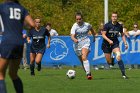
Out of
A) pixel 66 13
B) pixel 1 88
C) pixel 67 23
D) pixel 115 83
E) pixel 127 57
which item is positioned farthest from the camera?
pixel 66 13

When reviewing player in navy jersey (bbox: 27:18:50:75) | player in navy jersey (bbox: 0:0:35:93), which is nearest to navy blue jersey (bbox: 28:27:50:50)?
player in navy jersey (bbox: 27:18:50:75)

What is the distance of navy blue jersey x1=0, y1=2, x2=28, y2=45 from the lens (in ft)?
33.9

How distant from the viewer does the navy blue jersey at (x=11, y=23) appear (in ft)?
33.9

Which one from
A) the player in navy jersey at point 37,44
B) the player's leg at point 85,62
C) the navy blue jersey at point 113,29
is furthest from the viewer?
the player in navy jersey at point 37,44

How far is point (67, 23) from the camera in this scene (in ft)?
141

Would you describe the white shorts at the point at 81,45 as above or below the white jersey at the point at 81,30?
below

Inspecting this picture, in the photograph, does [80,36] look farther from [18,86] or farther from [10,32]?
[10,32]

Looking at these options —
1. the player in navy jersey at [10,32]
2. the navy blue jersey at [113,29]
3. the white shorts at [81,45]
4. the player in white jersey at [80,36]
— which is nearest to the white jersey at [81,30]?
the player in white jersey at [80,36]

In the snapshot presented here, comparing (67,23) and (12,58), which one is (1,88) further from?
(67,23)

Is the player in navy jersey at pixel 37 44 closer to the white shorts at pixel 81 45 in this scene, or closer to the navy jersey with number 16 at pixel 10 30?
the white shorts at pixel 81 45

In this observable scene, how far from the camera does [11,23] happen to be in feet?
34.0

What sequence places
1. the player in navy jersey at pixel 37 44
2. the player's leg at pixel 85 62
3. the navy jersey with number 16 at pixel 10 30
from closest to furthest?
the navy jersey with number 16 at pixel 10 30 < the player's leg at pixel 85 62 < the player in navy jersey at pixel 37 44

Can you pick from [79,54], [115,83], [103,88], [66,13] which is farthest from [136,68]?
[66,13]

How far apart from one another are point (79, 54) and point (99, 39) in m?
7.86
